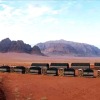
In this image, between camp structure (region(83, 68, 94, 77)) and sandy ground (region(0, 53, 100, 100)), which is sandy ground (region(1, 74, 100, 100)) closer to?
sandy ground (region(0, 53, 100, 100))

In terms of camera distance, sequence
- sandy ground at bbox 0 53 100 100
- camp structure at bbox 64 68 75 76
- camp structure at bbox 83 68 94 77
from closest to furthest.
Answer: sandy ground at bbox 0 53 100 100 → camp structure at bbox 83 68 94 77 → camp structure at bbox 64 68 75 76

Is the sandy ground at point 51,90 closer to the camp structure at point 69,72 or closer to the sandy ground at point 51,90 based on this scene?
the sandy ground at point 51,90

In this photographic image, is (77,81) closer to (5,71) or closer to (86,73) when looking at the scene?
(86,73)

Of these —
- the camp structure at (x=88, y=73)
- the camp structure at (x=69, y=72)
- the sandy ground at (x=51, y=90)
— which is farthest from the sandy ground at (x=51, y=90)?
the camp structure at (x=69, y=72)

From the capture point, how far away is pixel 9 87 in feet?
124

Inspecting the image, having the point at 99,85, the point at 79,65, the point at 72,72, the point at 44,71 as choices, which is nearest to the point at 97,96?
the point at 99,85

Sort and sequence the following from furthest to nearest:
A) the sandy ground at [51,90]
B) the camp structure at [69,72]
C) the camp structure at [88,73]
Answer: the camp structure at [69,72], the camp structure at [88,73], the sandy ground at [51,90]

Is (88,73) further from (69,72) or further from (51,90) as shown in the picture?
(51,90)

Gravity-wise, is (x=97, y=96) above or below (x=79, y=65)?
below

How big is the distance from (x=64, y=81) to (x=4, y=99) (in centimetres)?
1584

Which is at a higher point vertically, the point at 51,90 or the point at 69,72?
the point at 69,72

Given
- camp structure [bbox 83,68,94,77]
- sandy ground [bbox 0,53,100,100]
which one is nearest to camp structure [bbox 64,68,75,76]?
camp structure [bbox 83,68,94,77]

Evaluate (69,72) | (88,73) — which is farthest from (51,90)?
(69,72)

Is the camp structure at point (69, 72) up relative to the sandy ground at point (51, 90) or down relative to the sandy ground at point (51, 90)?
up
